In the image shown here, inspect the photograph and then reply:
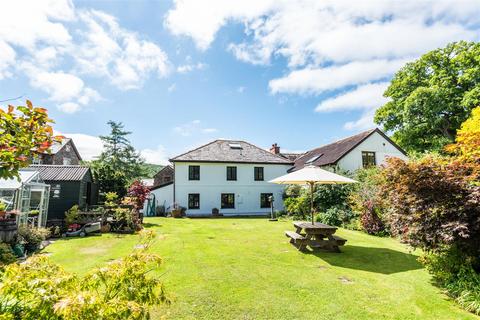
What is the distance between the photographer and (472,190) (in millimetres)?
5223

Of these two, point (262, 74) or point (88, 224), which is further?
point (262, 74)

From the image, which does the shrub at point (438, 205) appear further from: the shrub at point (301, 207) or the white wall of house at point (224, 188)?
the white wall of house at point (224, 188)

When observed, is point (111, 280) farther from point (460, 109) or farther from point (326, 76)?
point (460, 109)

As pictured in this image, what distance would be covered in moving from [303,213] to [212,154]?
1067cm

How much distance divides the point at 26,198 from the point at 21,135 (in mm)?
10965

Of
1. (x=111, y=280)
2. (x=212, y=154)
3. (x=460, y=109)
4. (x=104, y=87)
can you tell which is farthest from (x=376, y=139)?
(x=111, y=280)

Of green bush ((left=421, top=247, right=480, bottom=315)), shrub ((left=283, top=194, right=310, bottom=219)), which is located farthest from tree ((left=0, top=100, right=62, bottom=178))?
shrub ((left=283, top=194, right=310, bottom=219))

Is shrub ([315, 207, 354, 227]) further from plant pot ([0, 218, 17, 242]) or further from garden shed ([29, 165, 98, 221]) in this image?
garden shed ([29, 165, 98, 221])

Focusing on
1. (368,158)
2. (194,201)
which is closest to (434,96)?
(368,158)

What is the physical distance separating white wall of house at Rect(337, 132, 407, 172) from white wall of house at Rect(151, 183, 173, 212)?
1592 centimetres

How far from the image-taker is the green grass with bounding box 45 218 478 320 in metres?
4.50

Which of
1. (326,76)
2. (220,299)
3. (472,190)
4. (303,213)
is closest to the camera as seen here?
(220,299)

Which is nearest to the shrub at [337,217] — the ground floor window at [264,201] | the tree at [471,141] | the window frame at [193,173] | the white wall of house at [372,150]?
the white wall of house at [372,150]

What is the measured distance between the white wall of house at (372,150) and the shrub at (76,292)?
69.1ft
